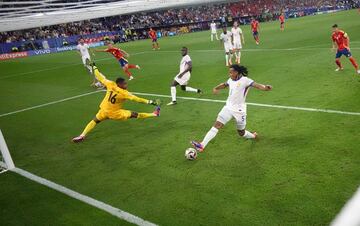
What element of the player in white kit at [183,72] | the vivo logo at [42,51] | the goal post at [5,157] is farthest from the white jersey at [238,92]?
the vivo logo at [42,51]

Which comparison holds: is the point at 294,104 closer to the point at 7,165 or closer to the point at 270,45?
the point at 7,165

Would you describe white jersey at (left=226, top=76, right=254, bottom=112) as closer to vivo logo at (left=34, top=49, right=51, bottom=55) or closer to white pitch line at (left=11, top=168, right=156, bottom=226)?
white pitch line at (left=11, top=168, right=156, bottom=226)

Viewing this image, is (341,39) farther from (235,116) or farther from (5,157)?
(5,157)

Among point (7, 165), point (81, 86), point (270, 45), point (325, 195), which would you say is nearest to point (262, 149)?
point (325, 195)

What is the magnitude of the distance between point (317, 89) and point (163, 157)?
7066mm

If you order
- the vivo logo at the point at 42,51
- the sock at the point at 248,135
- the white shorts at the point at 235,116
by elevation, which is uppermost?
the white shorts at the point at 235,116

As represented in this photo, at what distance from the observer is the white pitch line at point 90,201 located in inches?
225

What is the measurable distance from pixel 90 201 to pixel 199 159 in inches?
105

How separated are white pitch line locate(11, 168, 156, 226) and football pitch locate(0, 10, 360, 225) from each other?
0.38ft

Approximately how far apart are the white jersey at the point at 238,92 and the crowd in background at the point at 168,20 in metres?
43.1

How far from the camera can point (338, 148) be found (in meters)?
7.39

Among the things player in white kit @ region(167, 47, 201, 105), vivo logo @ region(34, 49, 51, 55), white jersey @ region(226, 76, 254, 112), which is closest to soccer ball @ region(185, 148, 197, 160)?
white jersey @ region(226, 76, 254, 112)

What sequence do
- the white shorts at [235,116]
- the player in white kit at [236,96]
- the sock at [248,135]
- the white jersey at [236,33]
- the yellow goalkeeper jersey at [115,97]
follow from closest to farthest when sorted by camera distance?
the player in white kit at [236,96] < the white shorts at [235,116] < the sock at [248,135] < the yellow goalkeeper jersey at [115,97] < the white jersey at [236,33]

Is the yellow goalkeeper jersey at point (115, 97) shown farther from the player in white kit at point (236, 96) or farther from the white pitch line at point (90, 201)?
the white pitch line at point (90, 201)
